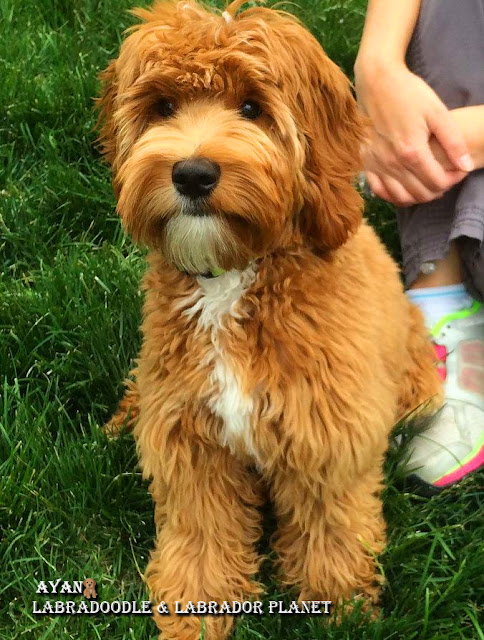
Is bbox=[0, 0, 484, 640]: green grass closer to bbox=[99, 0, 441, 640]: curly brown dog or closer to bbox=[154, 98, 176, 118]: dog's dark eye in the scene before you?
bbox=[99, 0, 441, 640]: curly brown dog

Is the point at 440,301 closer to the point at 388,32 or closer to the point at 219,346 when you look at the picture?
the point at 388,32

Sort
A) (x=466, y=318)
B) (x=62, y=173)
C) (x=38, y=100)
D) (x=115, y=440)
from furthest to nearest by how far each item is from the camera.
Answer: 1. (x=38, y=100)
2. (x=62, y=173)
3. (x=466, y=318)
4. (x=115, y=440)

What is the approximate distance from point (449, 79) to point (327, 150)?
108 cm

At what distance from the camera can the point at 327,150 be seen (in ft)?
5.56

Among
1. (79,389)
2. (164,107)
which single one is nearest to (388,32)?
(164,107)

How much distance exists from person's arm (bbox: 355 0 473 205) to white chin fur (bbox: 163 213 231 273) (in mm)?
864

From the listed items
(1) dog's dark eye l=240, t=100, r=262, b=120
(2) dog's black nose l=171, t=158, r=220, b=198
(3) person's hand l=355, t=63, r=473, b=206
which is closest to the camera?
(2) dog's black nose l=171, t=158, r=220, b=198

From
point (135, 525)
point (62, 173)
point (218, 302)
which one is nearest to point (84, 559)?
point (135, 525)

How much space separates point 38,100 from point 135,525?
1989 mm

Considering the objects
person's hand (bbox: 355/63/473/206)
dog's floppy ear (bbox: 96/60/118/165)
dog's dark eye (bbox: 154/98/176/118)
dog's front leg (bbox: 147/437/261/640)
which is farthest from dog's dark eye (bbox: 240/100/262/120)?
dog's front leg (bbox: 147/437/261/640)

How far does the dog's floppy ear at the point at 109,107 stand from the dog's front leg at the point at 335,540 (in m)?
0.95

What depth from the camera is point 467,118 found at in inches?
92.7

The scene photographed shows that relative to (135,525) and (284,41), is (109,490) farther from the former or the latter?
(284,41)

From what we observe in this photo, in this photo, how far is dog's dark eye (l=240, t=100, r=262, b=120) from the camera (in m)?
1.62
